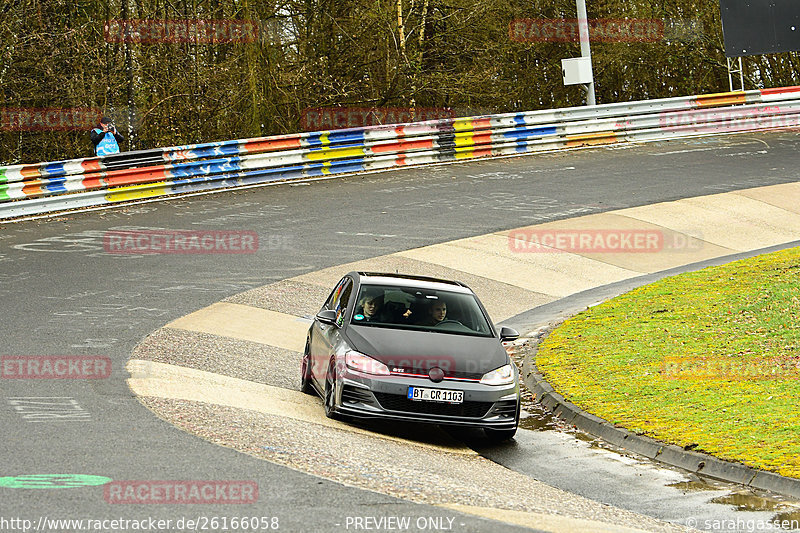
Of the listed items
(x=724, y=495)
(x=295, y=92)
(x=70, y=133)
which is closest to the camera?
(x=724, y=495)

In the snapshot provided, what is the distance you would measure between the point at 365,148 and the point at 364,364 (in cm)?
1672

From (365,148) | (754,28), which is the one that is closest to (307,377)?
(365,148)

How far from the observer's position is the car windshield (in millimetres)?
11125

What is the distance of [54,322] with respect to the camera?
14.5 metres

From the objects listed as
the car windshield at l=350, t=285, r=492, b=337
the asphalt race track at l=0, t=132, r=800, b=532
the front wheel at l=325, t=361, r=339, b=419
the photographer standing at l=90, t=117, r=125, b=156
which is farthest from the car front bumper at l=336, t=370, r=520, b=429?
the photographer standing at l=90, t=117, r=125, b=156

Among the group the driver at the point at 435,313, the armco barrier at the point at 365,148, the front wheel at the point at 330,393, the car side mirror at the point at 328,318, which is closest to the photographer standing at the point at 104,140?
the armco barrier at the point at 365,148

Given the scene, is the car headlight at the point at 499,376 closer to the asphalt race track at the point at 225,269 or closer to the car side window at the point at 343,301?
the asphalt race track at the point at 225,269

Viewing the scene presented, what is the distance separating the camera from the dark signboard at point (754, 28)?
32438mm

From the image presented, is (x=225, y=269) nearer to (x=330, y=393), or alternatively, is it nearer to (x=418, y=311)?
(x=418, y=311)

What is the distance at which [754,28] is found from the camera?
32469 millimetres

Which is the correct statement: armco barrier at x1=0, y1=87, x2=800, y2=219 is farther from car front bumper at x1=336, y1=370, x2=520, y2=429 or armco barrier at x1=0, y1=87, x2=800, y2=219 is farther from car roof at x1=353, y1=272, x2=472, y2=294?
car front bumper at x1=336, y1=370, x2=520, y2=429

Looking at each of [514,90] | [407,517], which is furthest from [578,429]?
[514,90]

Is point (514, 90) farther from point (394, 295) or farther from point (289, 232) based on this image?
point (394, 295)

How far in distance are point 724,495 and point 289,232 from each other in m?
13.5
